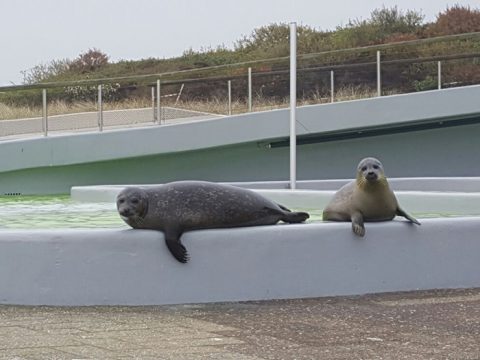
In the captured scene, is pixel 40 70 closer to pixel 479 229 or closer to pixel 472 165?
pixel 472 165

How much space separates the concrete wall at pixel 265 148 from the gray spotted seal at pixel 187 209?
45.1ft

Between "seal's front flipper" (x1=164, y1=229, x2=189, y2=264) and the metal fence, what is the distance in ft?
49.1

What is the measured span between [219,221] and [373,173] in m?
1.57

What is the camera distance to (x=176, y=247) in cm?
1020

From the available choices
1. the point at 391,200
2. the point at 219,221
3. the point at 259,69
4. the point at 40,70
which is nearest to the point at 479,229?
the point at 391,200

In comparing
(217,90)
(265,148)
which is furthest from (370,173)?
(217,90)

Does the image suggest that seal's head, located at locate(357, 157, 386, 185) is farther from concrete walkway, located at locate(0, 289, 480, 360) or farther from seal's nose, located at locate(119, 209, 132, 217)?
seal's nose, located at locate(119, 209, 132, 217)

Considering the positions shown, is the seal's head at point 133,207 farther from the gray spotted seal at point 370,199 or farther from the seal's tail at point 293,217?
the gray spotted seal at point 370,199

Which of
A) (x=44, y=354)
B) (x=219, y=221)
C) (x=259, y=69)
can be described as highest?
(x=259, y=69)

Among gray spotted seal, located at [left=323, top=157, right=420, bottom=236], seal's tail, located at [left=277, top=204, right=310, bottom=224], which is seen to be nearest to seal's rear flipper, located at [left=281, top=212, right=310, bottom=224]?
seal's tail, located at [left=277, top=204, right=310, bottom=224]

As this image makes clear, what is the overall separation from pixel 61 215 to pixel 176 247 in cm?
593

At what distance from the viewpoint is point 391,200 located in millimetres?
11227

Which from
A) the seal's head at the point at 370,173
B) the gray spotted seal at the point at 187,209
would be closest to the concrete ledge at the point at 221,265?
the gray spotted seal at the point at 187,209

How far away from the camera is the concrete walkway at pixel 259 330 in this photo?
785 cm
